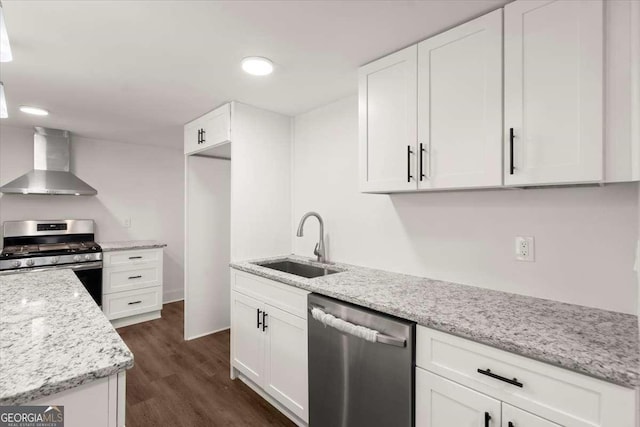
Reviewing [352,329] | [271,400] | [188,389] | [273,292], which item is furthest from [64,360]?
[188,389]

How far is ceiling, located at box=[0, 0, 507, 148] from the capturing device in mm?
1401

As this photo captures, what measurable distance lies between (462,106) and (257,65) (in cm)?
120

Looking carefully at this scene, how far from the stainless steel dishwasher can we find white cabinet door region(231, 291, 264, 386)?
22.2 inches

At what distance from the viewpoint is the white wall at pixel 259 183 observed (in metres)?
2.56

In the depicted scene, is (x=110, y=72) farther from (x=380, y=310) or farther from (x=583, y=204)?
(x=583, y=204)

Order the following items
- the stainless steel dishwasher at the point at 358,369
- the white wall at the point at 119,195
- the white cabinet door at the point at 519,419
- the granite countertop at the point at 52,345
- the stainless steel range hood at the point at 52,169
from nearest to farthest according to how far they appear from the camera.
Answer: the granite countertop at the point at 52,345 < the white cabinet door at the point at 519,419 < the stainless steel dishwasher at the point at 358,369 < the stainless steel range hood at the point at 52,169 < the white wall at the point at 119,195

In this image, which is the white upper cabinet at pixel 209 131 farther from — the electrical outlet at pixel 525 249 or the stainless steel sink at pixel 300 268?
the electrical outlet at pixel 525 249

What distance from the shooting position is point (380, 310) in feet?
4.59

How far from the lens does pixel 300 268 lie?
8.57 ft

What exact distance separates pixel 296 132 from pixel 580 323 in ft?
7.92

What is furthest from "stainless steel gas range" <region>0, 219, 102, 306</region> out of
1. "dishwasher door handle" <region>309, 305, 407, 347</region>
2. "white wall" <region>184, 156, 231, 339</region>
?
"dishwasher door handle" <region>309, 305, 407, 347</region>

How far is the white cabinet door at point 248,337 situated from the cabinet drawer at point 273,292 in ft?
0.20

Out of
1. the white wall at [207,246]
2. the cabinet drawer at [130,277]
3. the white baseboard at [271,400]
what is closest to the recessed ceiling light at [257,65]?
the white wall at [207,246]

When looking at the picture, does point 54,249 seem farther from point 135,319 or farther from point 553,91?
point 553,91
